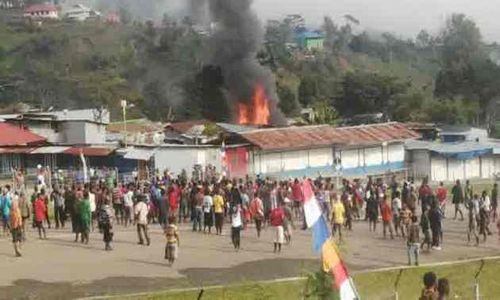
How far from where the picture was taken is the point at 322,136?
42.7m

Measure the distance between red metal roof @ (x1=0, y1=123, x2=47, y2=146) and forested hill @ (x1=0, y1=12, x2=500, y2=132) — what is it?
80.6 ft

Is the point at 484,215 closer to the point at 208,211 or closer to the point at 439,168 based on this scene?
the point at 208,211

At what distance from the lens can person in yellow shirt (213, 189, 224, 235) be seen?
73.7 feet

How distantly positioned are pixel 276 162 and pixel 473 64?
51951 mm

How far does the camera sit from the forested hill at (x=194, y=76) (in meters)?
71.9

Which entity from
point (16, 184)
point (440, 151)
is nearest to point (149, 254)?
point (16, 184)

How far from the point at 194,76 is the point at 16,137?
36.1 meters

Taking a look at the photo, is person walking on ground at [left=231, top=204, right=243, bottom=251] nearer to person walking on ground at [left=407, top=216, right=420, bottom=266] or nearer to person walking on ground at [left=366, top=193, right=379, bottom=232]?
person walking on ground at [left=407, top=216, right=420, bottom=266]

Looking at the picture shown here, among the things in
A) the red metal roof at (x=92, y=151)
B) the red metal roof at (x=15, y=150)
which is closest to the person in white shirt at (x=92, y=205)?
the red metal roof at (x=92, y=151)

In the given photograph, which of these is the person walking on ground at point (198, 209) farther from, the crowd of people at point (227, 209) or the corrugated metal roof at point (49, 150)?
the corrugated metal roof at point (49, 150)

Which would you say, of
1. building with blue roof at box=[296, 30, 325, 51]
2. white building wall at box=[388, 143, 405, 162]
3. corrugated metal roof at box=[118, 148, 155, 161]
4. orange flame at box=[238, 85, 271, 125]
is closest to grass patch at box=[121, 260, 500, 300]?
corrugated metal roof at box=[118, 148, 155, 161]

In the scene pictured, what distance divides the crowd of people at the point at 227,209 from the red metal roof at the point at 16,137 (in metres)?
15.5

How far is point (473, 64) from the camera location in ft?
284

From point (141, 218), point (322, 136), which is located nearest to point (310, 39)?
point (322, 136)
